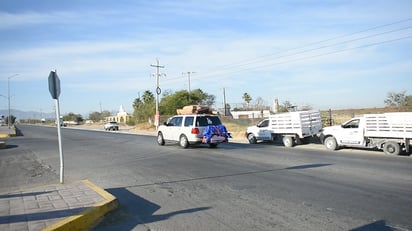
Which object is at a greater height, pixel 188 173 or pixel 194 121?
pixel 194 121

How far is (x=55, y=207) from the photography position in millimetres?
6926

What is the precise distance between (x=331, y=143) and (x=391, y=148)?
325 centimetres

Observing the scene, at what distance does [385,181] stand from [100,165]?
10123 mm

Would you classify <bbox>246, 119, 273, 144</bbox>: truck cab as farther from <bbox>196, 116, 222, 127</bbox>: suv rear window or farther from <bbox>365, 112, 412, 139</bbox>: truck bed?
<bbox>365, 112, 412, 139</bbox>: truck bed

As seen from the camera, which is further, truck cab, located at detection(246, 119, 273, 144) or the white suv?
truck cab, located at detection(246, 119, 273, 144)

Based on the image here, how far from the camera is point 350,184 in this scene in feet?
30.1

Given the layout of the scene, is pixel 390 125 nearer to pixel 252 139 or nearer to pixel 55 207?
pixel 252 139

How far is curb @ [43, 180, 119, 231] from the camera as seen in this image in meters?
5.79

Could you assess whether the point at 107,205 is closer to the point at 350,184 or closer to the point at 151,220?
the point at 151,220

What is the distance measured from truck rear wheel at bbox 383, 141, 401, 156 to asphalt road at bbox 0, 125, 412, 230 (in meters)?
1.22

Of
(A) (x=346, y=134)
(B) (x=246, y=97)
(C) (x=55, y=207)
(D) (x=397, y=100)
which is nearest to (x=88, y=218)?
(C) (x=55, y=207)

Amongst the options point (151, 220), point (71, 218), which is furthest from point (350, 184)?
point (71, 218)

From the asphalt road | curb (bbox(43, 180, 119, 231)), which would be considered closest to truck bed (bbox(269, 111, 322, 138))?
the asphalt road

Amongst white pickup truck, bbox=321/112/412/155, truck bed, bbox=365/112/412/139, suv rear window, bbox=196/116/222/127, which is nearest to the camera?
truck bed, bbox=365/112/412/139
